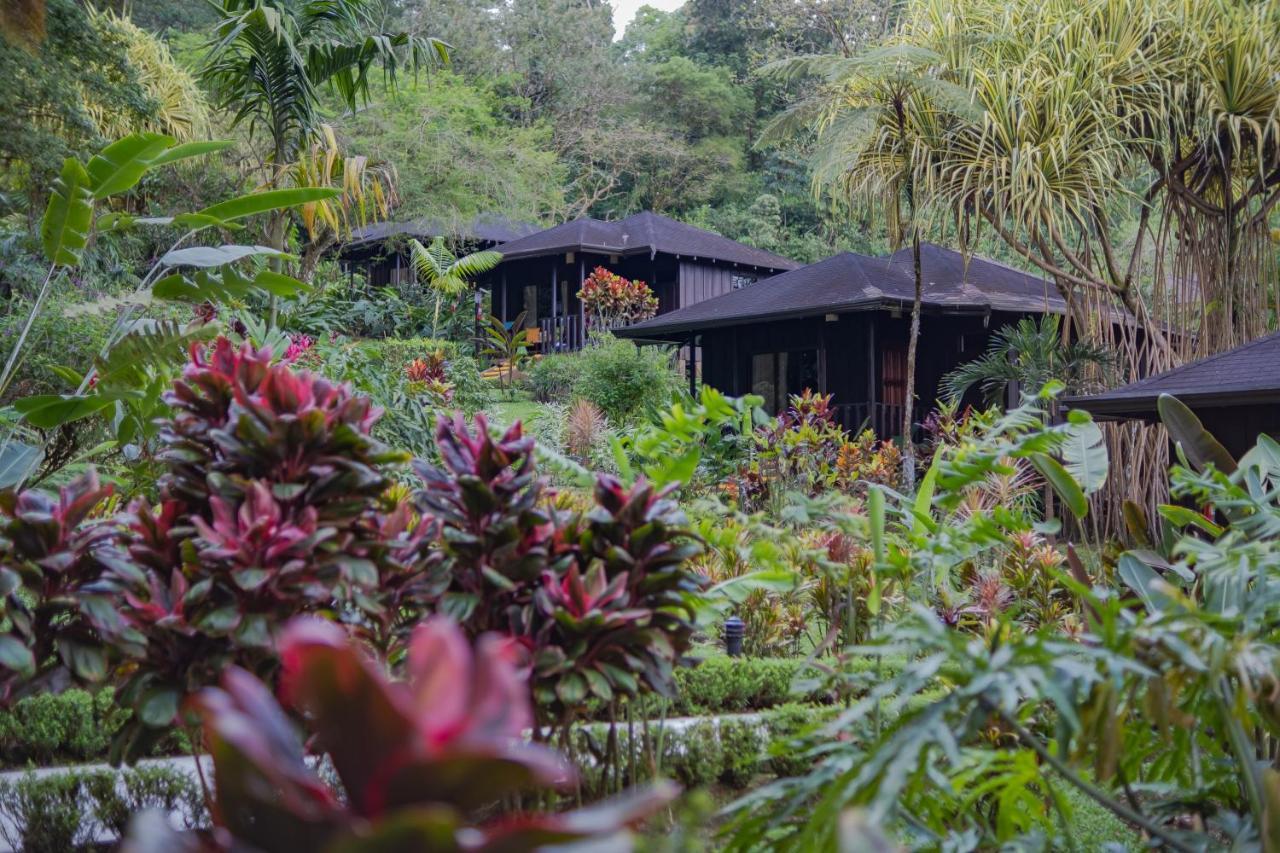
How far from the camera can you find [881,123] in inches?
535

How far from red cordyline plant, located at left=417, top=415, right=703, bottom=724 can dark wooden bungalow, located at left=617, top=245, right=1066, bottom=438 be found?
44.4 feet

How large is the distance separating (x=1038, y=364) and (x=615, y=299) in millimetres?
11077

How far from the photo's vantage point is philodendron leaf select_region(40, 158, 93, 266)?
14.2ft

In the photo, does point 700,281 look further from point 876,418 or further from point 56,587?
point 56,587

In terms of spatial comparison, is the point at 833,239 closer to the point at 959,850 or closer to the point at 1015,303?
the point at 1015,303

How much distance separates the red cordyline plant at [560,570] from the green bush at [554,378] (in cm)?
1815

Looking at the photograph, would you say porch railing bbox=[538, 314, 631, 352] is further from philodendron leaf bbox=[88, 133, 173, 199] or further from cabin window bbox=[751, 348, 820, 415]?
philodendron leaf bbox=[88, 133, 173, 199]

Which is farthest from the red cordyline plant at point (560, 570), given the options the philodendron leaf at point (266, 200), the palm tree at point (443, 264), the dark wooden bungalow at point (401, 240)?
the dark wooden bungalow at point (401, 240)

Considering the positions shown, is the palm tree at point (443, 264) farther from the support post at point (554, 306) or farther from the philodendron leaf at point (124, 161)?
the philodendron leaf at point (124, 161)

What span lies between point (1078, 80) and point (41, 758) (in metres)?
12.6

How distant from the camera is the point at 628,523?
8.32 feet

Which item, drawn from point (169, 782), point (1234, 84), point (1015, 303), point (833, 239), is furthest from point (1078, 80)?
point (833, 239)

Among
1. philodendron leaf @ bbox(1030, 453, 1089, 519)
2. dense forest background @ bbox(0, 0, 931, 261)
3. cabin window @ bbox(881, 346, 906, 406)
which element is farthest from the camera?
dense forest background @ bbox(0, 0, 931, 261)

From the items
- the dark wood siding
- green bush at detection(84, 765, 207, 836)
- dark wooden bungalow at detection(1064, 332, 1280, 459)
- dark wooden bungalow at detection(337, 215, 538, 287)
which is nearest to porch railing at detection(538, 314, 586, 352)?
→ the dark wood siding
